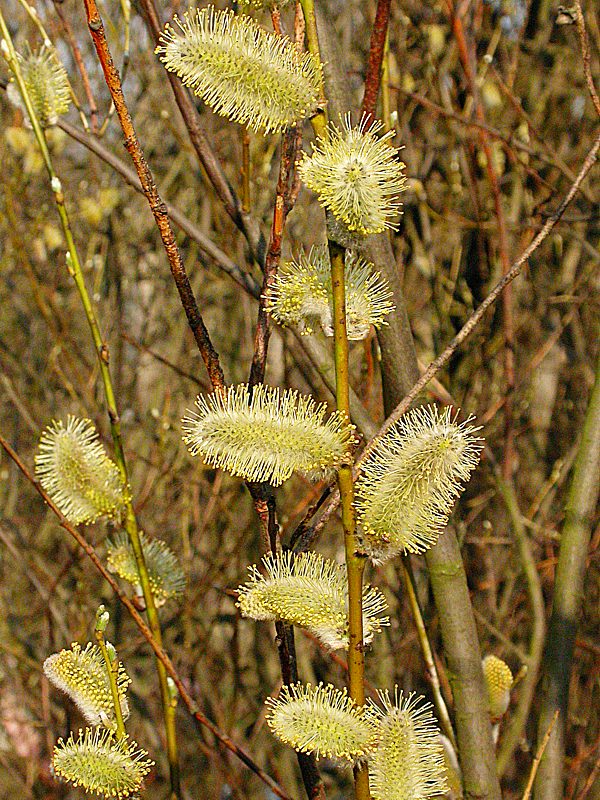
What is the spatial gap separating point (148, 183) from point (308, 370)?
1.63 metres

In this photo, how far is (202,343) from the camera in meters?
0.85

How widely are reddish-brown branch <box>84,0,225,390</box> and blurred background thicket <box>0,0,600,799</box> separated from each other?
1.46 meters

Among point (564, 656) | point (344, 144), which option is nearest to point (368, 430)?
point (564, 656)

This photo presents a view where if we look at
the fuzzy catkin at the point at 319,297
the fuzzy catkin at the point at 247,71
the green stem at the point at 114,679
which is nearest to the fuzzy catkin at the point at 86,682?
the green stem at the point at 114,679

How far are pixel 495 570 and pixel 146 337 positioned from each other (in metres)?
1.79

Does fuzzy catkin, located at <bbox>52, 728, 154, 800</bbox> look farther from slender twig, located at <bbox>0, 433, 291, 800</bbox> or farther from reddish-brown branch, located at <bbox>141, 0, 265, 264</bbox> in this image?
reddish-brown branch, located at <bbox>141, 0, 265, 264</bbox>

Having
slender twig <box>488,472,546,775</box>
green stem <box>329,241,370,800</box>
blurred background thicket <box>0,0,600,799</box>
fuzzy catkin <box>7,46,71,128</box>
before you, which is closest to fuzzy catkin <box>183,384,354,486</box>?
green stem <box>329,241,370,800</box>

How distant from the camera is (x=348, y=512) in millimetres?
719

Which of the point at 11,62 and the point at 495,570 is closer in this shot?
the point at 11,62

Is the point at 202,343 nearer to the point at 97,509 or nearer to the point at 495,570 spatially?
the point at 97,509

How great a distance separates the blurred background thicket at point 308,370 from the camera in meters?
2.74

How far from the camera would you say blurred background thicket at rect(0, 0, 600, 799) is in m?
2.74

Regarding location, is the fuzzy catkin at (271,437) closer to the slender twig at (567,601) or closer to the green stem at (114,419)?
the green stem at (114,419)

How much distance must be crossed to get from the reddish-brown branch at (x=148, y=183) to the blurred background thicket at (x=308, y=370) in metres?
1.46
